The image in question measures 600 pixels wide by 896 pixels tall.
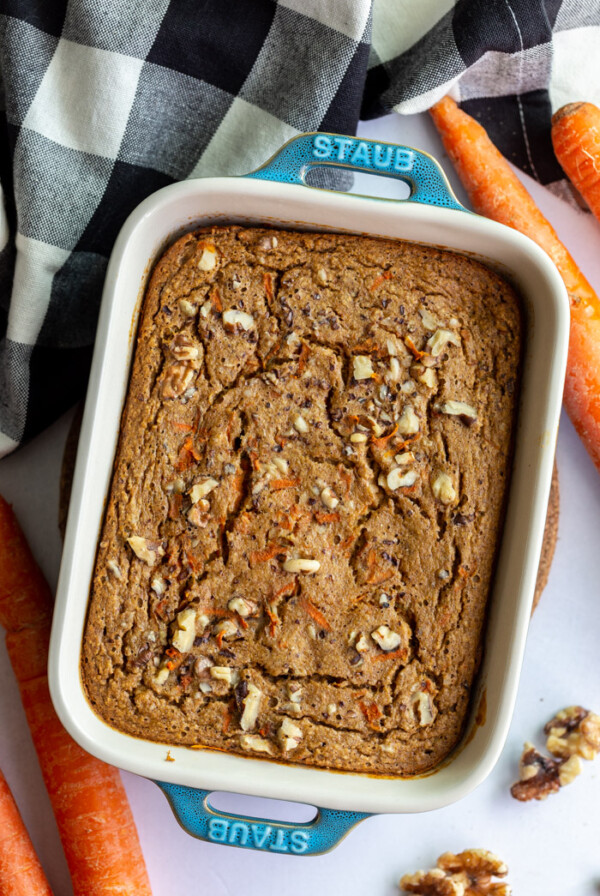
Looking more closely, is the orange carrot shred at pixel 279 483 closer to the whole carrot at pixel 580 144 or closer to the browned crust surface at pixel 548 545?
the browned crust surface at pixel 548 545

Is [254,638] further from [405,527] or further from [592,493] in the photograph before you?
[592,493]

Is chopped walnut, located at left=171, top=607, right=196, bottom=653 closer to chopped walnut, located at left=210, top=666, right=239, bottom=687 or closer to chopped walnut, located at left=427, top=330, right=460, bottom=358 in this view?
chopped walnut, located at left=210, top=666, right=239, bottom=687

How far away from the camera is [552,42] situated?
196 cm

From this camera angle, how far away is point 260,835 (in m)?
1.66

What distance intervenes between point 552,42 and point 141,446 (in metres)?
1.42

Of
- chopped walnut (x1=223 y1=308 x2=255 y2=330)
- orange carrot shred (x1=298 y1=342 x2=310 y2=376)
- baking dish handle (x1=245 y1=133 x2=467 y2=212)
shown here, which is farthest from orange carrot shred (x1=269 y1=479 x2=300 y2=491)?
baking dish handle (x1=245 y1=133 x2=467 y2=212)

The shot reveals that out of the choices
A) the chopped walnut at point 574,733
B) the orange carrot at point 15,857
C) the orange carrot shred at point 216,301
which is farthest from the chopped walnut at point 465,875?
the orange carrot shred at point 216,301

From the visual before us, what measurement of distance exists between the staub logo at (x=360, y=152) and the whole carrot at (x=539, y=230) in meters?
0.45

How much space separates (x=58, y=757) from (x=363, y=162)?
5.22ft

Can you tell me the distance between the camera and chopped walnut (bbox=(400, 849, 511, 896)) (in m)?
2.01

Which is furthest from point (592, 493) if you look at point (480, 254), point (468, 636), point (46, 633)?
point (46, 633)

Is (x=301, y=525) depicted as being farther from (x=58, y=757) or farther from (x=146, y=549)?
(x=58, y=757)

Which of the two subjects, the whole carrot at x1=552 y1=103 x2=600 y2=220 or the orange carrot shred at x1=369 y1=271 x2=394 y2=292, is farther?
the whole carrot at x1=552 y1=103 x2=600 y2=220

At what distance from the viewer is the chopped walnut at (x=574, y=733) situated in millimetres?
2012
